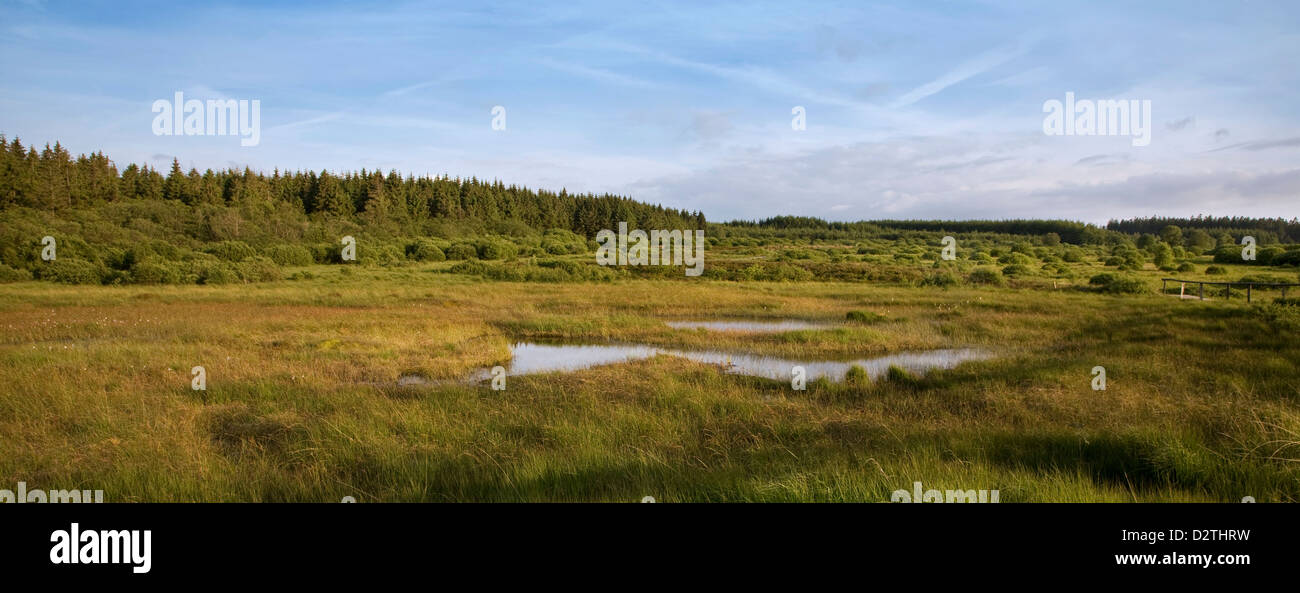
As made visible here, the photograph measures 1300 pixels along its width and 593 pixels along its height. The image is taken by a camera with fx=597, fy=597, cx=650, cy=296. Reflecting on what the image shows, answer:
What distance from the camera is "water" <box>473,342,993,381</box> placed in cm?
1497

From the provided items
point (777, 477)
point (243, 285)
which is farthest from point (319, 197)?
point (777, 477)

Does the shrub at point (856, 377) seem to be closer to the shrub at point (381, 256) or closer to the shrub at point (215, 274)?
the shrub at point (215, 274)

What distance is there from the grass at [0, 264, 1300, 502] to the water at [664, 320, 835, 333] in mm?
2067

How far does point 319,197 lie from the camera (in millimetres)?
82625

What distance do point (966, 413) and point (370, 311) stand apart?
78.6 ft

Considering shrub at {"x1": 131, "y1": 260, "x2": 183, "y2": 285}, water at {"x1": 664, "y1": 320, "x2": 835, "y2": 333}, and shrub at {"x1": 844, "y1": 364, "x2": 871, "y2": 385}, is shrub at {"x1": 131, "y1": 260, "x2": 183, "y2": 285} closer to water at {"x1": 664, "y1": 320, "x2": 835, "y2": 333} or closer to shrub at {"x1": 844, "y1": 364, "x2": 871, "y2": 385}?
water at {"x1": 664, "y1": 320, "x2": 835, "y2": 333}

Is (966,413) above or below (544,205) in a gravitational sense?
below

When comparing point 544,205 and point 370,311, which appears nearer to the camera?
point 370,311

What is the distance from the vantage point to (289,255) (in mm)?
53406

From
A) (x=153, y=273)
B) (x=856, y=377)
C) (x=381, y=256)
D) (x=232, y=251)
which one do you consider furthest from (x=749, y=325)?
(x=232, y=251)

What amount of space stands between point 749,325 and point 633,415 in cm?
1602

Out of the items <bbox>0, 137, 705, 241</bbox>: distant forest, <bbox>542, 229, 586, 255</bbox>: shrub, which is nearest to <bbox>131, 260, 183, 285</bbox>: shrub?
<bbox>0, 137, 705, 241</bbox>: distant forest

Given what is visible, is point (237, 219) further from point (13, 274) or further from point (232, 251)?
point (13, 274)
